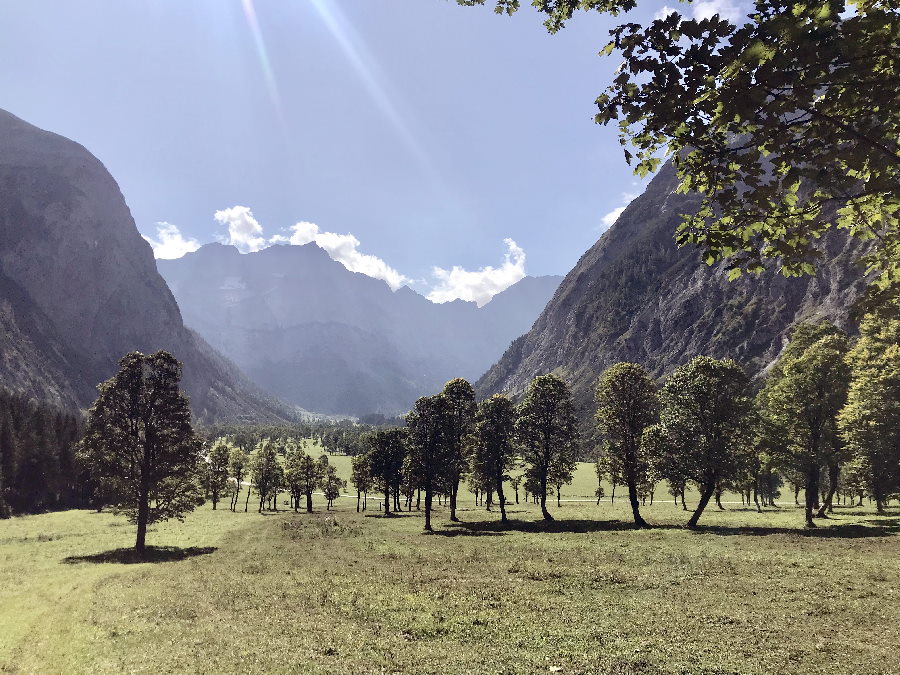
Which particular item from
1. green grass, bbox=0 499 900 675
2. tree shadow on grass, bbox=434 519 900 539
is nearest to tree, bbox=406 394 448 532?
tree shadow on grass, bbox=434 519 900 539

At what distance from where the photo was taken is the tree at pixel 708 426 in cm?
4053

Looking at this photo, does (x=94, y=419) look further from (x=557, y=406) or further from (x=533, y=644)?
(x=557, y=406)

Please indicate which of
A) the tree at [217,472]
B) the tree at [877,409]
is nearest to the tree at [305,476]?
the tree at [217,472]

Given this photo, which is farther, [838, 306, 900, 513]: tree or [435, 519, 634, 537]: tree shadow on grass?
[435, 519, 634, 537]: tree shadow on grass

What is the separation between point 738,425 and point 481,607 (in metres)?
→ 32.7

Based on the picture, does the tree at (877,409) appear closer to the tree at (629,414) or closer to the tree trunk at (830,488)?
the tree trunk at (830,488)

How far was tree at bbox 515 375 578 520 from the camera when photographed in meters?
51.1

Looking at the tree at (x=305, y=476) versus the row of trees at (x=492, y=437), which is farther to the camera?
the tree at (x=305, y=476)

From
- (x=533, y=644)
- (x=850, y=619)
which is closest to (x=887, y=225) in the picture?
(x=533, y=644)

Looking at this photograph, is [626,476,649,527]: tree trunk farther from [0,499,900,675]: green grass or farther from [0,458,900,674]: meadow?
[0,499,900,675]: green grass

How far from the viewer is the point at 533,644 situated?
50.9ft

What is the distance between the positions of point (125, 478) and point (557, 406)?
43.5 metres

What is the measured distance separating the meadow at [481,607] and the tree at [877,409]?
5.02m

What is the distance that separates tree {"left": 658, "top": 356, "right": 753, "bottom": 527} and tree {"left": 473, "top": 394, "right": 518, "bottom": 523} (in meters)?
17.5
